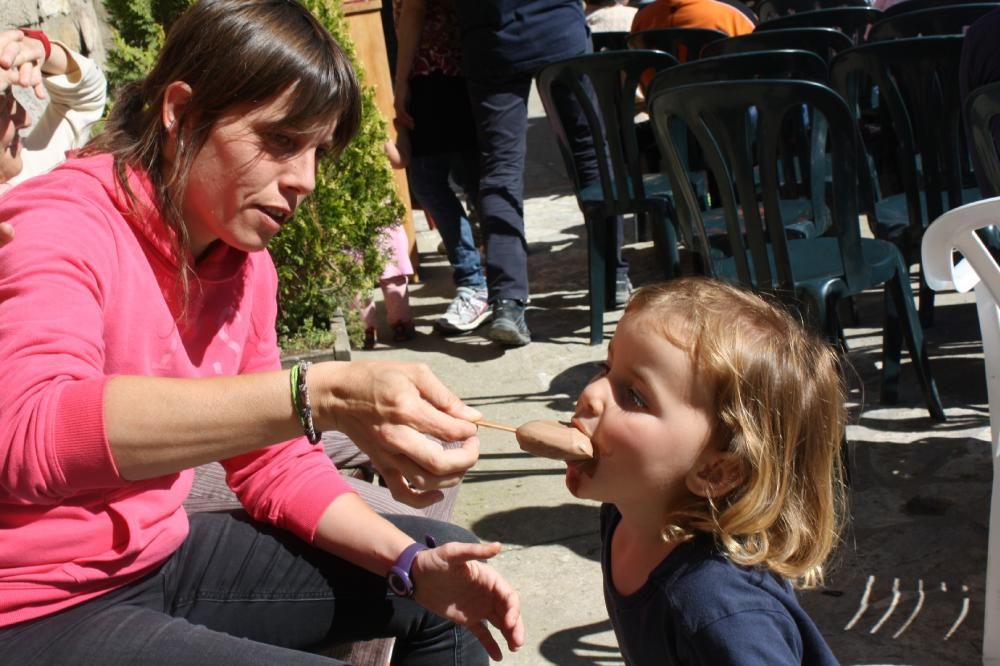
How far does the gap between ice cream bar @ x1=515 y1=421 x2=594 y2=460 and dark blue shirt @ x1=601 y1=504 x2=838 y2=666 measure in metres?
0.23

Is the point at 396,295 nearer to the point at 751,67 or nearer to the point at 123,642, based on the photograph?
the point at 751,67

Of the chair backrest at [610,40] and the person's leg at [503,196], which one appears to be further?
the chair backrest at [610,40]

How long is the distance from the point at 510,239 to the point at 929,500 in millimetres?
2468

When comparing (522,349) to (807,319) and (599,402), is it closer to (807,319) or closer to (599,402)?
(807,319)

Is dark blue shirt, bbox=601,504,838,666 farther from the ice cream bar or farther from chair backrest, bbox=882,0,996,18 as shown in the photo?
chair backrest, bbox=882,0,996,18

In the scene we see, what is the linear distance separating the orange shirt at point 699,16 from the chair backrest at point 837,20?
0.22m

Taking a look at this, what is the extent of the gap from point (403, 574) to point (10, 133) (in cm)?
136

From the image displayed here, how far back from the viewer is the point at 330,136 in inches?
82.4

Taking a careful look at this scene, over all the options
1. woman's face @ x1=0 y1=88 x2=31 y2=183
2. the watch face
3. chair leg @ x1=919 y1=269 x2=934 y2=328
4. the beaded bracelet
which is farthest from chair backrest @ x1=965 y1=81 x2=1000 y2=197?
woman's face @ x1=0 y1=88 x2=31 y2=183

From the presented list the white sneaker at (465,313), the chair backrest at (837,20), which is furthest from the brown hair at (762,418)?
the chair backrest at (837,20)

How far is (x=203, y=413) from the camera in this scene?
1.60 meters

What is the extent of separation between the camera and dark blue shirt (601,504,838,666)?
1.61 m

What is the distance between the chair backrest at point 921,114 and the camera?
434 centimetres

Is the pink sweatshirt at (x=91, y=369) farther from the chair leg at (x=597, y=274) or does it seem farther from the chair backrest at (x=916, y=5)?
the chair backrest at (x=916, y=5)
